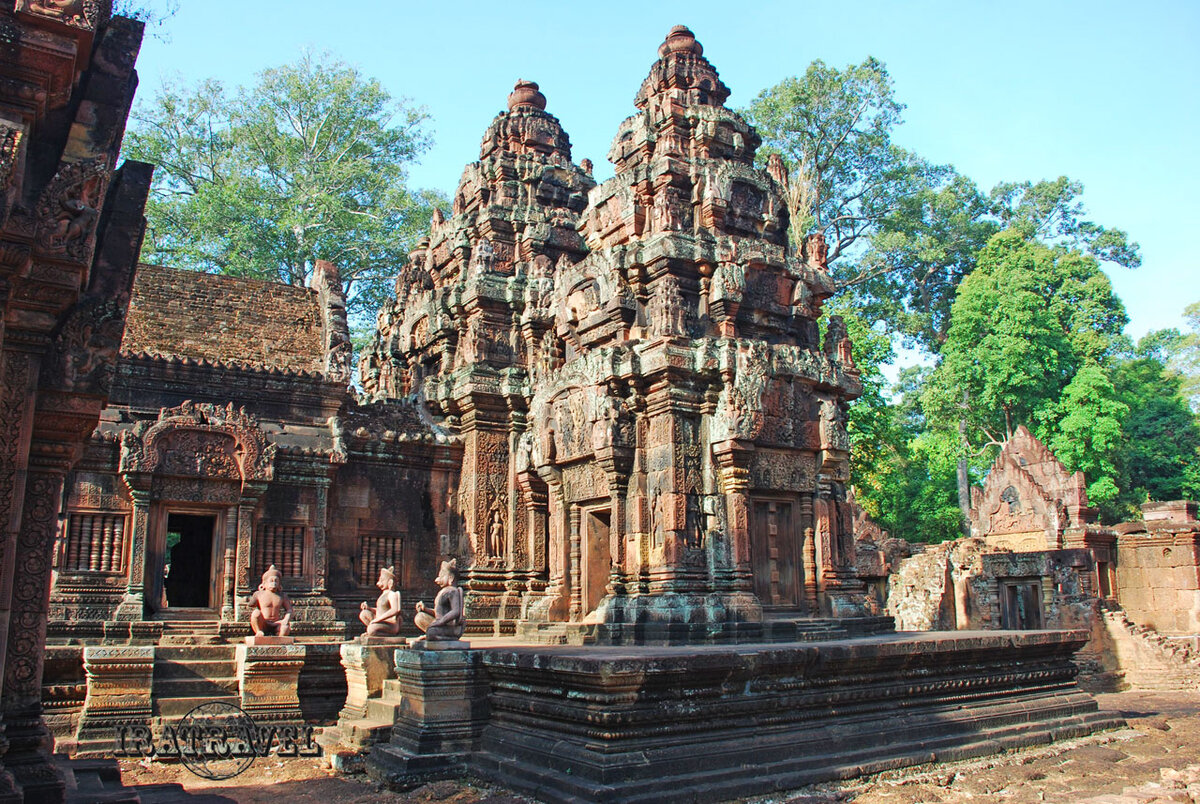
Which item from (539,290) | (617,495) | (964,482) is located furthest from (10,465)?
(964,482)

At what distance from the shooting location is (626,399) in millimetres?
10438

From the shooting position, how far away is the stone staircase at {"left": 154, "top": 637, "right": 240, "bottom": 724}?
30.8 ft

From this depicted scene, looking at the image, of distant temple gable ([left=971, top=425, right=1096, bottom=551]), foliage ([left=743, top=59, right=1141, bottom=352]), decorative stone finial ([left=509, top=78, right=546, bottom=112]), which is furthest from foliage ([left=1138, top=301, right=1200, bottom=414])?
decorative stone finial ([left=509, top=78, right=546, bottom=112])

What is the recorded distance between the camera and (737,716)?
23.8 ft

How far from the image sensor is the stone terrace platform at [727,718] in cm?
663

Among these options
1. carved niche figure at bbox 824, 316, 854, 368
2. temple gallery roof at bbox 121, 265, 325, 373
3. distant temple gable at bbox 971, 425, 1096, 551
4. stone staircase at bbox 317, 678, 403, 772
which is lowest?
stone staircase at bbox 317, 678, 403, 772

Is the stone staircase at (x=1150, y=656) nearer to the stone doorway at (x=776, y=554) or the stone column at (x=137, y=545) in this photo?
the stone doorway at (x=776, y=554)

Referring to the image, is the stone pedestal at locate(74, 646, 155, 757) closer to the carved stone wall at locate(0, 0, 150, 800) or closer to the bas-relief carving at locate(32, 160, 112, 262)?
the carved stone wall at locate(0, 0, 150, 800)

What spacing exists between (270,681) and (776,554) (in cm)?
546

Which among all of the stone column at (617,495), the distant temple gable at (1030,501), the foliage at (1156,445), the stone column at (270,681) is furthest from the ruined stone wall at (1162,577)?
the stone column at (270,681)

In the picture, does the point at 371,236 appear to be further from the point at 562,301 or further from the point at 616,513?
the point at 616,513

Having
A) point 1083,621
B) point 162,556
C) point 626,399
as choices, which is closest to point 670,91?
point 626,399

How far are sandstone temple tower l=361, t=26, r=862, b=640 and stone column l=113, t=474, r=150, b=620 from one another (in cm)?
398

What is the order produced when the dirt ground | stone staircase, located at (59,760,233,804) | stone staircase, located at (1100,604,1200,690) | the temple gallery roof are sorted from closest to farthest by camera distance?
stone staircase, located at (59,760,233,804)
the dirt ground
the temple gallery roof
stone staircase, located at (1100,604,1200,690)
